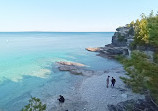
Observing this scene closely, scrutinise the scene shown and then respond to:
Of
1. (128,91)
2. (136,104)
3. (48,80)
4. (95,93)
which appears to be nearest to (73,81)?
(48,80)

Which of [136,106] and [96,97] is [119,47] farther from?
[136,106]

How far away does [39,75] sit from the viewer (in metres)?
35.1

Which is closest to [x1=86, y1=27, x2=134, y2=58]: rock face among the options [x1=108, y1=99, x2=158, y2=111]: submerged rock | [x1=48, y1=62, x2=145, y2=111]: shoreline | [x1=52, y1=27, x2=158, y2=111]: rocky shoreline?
[x1=52, y1=27, x2=158, y2=111]: rocky shoreline

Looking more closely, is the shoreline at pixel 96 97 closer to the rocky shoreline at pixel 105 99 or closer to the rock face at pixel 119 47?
the rocky shoreline at pixel 105 99

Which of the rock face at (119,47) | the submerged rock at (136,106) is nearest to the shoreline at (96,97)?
the submerged rock at (136,106)

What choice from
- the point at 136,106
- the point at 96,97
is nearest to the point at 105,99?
the point at 96,97

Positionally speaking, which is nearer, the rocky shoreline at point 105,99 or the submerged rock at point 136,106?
the submerged rock at point 136,106

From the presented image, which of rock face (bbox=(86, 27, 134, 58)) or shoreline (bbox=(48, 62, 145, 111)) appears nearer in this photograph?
shoreline (bbox=(48, 62, 145, 111))

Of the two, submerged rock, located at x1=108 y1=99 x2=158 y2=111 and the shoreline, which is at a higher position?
submerged rock, located at x1=108 y1=99 x2=158 y2=111

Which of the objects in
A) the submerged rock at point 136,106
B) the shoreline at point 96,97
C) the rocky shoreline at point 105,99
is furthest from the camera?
the shoreline at point 96,97

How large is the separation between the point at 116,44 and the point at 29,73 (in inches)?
2035

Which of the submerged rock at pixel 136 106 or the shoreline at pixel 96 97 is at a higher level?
the submerged rock at pixel 136 106

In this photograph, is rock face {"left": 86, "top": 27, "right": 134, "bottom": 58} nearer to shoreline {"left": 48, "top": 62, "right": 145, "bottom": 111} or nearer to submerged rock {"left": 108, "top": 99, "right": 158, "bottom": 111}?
shoreline {"left": 48, "top": 62, "right": 145, "bottom": 111}

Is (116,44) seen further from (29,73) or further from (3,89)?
(3,89)
